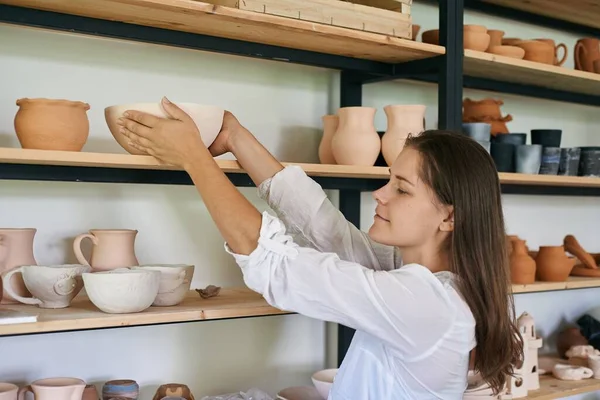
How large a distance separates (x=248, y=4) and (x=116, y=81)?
443 mm

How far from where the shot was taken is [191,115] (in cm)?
153

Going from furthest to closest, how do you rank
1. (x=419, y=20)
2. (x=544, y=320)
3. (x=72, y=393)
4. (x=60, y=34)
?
(x=544, y=320), (x=419, y=20), (x=60, y=34), (x=72, y=393)

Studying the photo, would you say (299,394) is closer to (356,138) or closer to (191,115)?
(356,138)

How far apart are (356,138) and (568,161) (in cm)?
84

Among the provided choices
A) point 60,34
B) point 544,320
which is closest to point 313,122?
point 60,34

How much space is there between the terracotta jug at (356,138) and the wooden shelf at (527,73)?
35 centimetres

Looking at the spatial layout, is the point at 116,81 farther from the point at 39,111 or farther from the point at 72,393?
the point at 72,393

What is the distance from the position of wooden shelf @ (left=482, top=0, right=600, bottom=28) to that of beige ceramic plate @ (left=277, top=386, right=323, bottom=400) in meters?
1.45

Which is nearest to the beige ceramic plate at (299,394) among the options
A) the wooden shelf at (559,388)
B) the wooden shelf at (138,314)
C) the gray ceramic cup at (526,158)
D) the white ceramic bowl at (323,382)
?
the white ceramic bowl at (323,382)

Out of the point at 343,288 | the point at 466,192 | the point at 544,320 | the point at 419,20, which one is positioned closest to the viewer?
the point at 343,288

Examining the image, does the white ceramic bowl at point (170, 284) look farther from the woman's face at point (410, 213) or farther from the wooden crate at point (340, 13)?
the wooden crate at point (340, 13)

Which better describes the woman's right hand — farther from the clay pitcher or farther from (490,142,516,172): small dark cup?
(490,142,516,172): small dark cup

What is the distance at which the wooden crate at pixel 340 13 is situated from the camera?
1656mm

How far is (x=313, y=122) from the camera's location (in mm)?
2197
